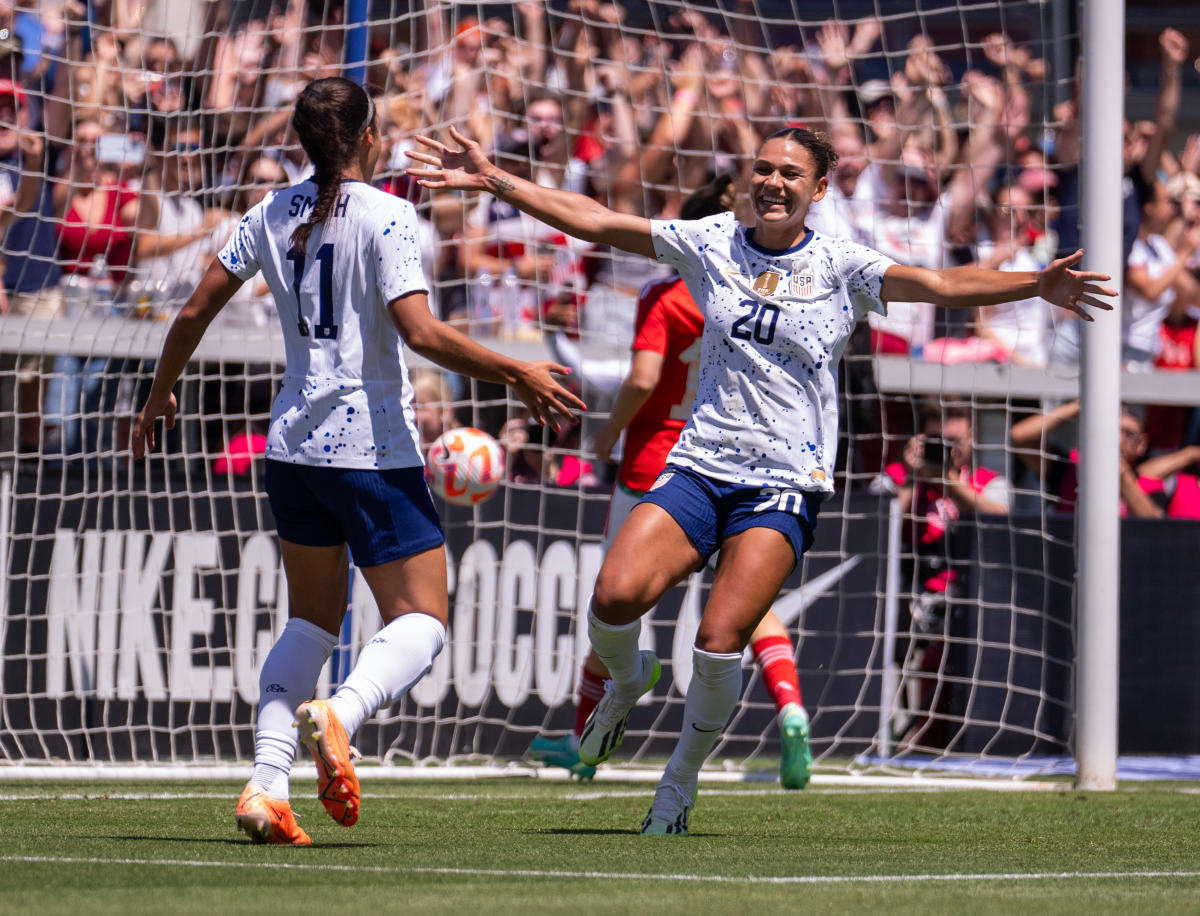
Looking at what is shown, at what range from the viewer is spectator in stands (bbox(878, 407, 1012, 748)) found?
32.2ft

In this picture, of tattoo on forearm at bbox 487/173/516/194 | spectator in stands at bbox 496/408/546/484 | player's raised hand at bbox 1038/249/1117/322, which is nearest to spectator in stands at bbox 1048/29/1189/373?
spectator in stands at bbox 496/408/546/484

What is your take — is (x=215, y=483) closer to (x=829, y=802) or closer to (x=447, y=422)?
(x=447, y=422)

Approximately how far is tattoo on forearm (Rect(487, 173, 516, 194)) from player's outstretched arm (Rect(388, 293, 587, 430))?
0.73 metres

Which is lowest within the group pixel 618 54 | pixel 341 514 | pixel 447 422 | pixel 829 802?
pixel 829 802

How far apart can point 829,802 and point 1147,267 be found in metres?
6.40

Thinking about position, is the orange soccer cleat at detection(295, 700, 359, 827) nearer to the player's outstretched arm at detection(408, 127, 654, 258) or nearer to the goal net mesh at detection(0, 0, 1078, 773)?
the player's outstretched arm at detection(408, 127, 654, 258)

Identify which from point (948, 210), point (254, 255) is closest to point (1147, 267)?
point (948, 210)

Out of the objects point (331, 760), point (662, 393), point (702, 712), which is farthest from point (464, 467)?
point (331, 760)

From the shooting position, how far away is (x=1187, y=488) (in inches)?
447

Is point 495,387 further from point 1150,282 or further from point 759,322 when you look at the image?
point 759,322

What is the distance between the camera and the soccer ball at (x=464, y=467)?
303 inches

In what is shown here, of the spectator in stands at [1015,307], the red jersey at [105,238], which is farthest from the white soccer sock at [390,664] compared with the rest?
the spectator in stands at [1015,307]

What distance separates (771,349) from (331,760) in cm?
193

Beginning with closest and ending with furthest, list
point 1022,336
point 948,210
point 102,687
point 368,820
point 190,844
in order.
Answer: point 190,844, point 368,820, point 102,687, point 948,210, point 1022,336
